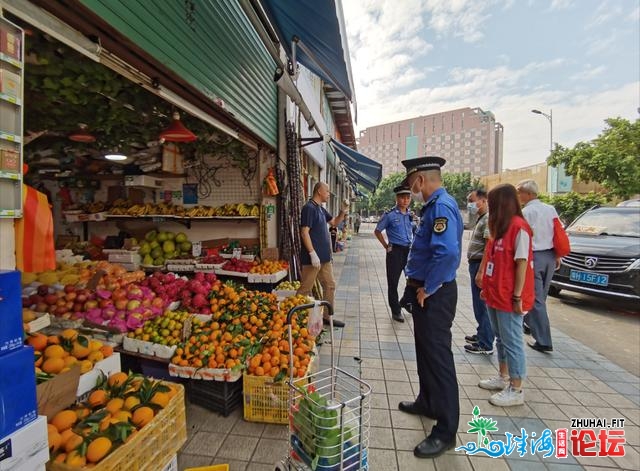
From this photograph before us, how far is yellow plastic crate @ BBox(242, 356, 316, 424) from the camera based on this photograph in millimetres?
2770

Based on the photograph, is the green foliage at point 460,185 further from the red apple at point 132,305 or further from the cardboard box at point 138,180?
the red apple at point 132,305

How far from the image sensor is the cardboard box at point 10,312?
1307 mm

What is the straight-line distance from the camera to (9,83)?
4.88 ft

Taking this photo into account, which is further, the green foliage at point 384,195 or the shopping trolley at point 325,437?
the green foliage at point 384,195

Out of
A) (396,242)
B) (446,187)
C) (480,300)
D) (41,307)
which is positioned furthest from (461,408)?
(446,187)

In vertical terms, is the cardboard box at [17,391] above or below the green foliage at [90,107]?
below

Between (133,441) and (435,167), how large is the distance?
275 centimetres

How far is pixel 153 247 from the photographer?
6.16m

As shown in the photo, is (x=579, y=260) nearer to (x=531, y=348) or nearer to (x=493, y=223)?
(x=531, y=348)

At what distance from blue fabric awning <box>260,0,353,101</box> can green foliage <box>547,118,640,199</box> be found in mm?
19663

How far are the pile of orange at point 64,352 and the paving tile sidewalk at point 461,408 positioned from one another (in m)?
0.96

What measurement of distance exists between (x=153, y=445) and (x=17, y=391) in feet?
3.13

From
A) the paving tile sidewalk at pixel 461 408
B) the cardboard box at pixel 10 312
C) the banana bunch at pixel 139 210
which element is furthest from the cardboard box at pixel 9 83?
the banana bunch at pixel 139 210

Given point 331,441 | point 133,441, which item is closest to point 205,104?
point 133,441
